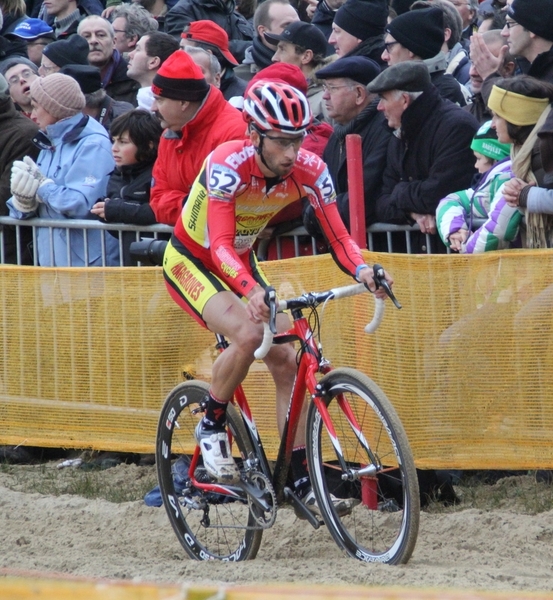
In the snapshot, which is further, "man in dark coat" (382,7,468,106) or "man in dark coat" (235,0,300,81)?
"man in dark coat" (235,0,300,81)

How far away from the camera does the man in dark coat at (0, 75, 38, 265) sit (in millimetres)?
8875

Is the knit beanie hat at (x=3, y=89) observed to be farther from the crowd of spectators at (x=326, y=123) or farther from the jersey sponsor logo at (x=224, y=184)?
the jersey sponsor logo at (x=224, y=184)

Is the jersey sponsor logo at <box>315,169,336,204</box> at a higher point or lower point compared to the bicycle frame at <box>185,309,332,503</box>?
higher

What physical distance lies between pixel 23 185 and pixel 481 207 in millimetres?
3550

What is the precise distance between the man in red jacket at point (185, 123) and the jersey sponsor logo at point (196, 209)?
4.63 feet

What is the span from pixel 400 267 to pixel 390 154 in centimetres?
Answer: 112

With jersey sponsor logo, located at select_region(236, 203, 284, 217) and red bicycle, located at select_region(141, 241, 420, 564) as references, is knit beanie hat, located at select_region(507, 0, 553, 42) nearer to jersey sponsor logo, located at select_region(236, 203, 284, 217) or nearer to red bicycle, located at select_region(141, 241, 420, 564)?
jersey sponsor logo, located at select_region(236, 203, 284, 217)

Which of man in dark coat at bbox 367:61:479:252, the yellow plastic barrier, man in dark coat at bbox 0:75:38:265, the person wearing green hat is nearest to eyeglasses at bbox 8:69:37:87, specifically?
man in dark coat at bbox 0:75:38:265

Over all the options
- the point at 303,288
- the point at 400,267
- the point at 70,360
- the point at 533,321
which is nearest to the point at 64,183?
the point at 70,360

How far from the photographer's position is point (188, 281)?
19.5ft

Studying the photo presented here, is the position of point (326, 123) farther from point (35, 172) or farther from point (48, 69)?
point (48, 69)

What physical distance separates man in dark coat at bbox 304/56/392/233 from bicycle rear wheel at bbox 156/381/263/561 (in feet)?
5.33

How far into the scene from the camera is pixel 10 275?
27.0 feet

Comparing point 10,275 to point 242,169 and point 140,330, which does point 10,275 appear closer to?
point 140,330
